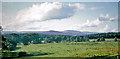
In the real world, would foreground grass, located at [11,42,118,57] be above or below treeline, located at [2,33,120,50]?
below

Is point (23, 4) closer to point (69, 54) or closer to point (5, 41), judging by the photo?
point (5, 41)

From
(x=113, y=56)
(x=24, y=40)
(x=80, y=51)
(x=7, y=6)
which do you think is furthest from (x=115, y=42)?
(x=7, y=6)

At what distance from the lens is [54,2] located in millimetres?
8820

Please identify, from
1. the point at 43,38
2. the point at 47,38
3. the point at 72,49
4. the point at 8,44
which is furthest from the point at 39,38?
the point at 72,49

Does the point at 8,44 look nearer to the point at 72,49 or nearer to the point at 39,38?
the point at 39,38

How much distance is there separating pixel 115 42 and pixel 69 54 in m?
3.42

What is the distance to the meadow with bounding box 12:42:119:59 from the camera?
8414 mm

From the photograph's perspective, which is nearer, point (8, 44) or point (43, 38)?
point (8, 44)

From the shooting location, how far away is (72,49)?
8.85 meters

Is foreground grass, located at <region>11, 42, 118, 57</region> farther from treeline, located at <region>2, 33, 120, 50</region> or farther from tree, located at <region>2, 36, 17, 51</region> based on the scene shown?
tree, located at <region>2, 36, 17, 51</region>

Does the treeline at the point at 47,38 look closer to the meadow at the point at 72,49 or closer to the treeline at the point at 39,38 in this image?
the treeline at the point at 39,38

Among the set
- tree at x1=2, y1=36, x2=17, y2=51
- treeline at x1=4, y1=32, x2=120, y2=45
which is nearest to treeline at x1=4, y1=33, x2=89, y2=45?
treeline at x1=4, y1=32, x2=120, y2=45

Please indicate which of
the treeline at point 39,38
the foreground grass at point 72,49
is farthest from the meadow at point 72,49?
the treeline at point 39,38

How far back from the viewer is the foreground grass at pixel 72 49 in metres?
8.42
